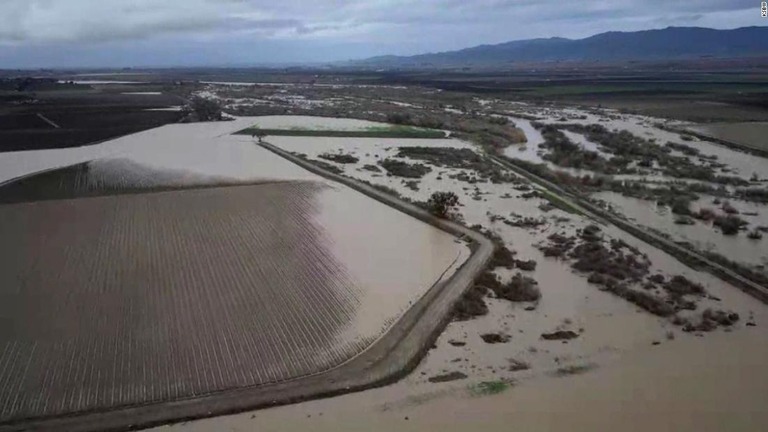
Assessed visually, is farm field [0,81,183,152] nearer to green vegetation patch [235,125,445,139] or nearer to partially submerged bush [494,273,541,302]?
green vegetation patch [235,125,445,139]

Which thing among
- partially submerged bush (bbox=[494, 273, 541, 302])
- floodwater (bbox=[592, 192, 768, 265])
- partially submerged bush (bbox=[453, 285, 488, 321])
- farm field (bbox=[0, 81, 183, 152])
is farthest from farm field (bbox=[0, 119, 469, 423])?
farm field (bbox=[0, 81, 183, 152])

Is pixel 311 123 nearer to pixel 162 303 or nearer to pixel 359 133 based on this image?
pixel 359 133

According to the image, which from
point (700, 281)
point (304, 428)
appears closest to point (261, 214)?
point (304, 428)

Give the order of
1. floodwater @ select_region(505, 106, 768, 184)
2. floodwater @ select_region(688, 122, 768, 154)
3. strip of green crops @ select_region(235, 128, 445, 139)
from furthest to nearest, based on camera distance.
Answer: strip of green crops @ select_region(235, 128, 445, 139), floodwater @ select_region(688, 122, 768, 154), floodwater @ select_region(505, 106, 768, 184)

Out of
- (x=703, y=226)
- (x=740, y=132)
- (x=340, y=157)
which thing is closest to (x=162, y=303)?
(x=703, y=226)

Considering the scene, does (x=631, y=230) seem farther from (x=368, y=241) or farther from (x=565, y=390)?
(x=565, y=390)

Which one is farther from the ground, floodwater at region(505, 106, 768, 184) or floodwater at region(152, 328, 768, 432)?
floodwater at region(505, 106, 768, 184)

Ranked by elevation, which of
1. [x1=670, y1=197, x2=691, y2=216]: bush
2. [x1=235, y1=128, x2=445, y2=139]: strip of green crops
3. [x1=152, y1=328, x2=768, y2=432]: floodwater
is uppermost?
[x1=235, y1=128, x2=445, y2=139]: strip of green crops

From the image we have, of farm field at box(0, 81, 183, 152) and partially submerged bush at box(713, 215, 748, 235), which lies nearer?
partially submerged bush at box(713, 215, 748, 235)
